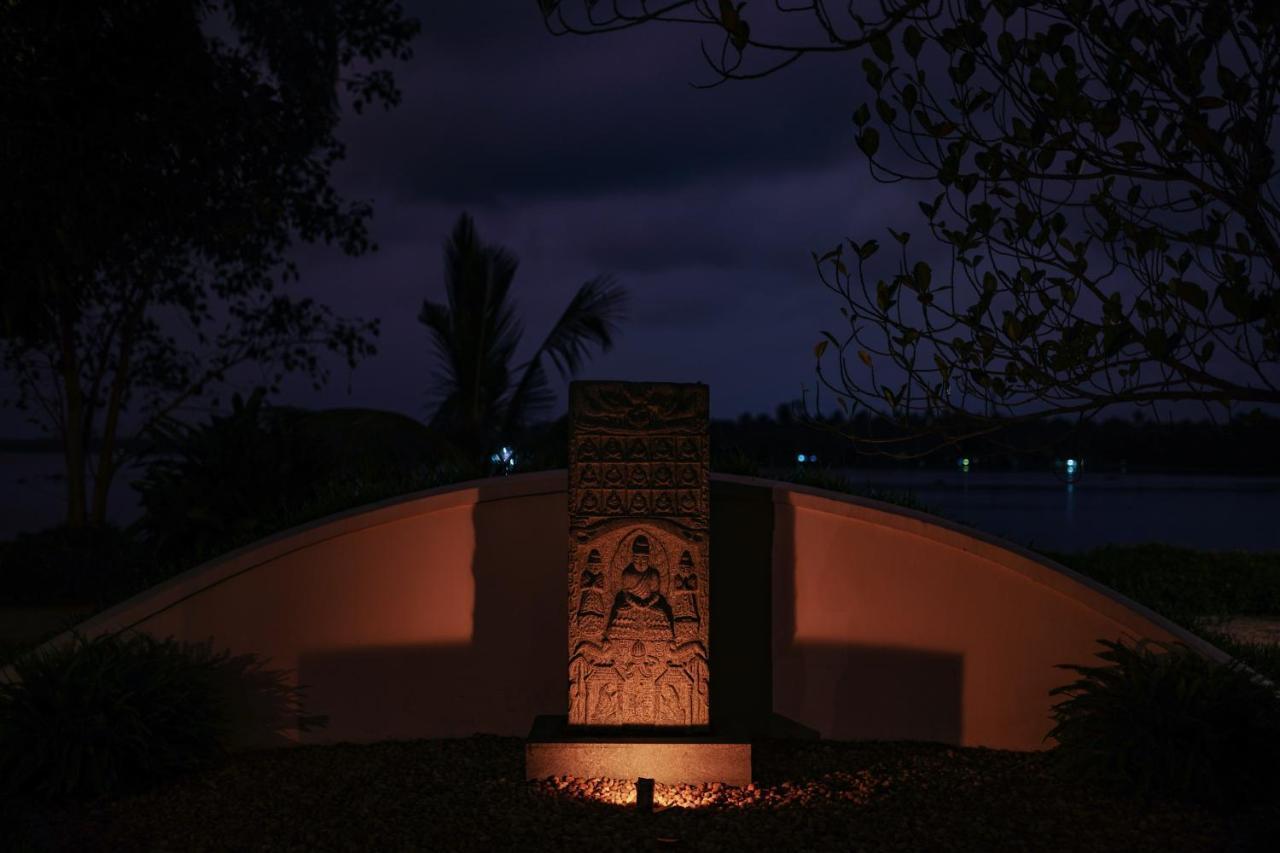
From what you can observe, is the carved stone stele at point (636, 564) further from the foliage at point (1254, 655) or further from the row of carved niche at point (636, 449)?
the foliage at point (1254, 655)

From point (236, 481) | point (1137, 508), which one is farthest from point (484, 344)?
point (1137, 508)

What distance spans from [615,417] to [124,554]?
373 inches

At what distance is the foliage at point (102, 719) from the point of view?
5258 millimetres

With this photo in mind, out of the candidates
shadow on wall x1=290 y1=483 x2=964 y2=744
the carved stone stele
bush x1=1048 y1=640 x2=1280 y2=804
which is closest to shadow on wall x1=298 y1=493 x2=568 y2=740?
shadow on wall x1=290 y1=483 x2=964 y2=744

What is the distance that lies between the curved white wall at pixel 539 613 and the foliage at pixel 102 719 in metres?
0.38

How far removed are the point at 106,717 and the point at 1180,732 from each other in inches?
210

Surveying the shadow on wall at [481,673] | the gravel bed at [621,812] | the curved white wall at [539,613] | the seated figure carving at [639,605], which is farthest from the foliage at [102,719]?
the seated figure carving at [639,605]

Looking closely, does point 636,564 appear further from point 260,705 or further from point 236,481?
point 236,481

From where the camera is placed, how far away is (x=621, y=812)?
501 centimetres

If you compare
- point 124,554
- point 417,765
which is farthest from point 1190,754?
point 124,554

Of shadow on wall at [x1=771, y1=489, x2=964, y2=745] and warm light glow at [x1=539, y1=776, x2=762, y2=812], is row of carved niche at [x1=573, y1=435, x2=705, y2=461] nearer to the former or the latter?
shadow on wall at [x1=771, y1=489, x2=964, y2=745]

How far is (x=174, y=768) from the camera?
5520 mm

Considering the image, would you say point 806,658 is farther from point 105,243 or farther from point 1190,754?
point 105,243

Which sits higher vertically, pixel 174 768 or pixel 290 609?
→ pixel 290 609
